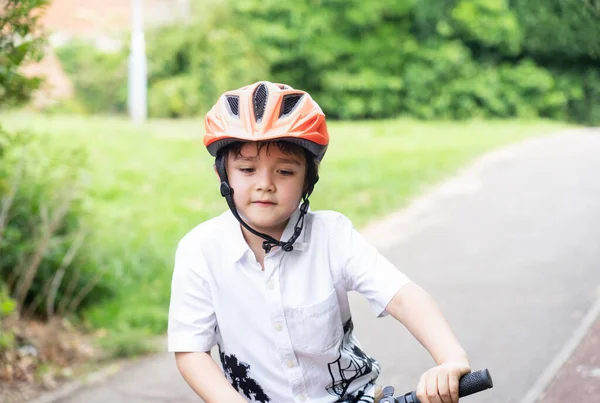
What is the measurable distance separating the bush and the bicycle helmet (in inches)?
130

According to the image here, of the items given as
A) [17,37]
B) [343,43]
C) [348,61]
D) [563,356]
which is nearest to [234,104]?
[17,37]

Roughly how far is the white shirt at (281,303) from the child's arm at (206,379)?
4cm

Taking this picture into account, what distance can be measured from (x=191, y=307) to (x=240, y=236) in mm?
270

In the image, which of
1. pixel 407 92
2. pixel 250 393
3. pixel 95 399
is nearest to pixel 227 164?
pixel 250 393

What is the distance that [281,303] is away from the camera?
2.53 m

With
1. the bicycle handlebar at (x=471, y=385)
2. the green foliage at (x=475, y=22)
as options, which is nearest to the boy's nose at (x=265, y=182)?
the bicycle handlebar at (x=471, y=385)

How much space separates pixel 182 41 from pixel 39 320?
21.9 meters

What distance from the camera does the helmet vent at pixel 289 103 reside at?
8.39 feet

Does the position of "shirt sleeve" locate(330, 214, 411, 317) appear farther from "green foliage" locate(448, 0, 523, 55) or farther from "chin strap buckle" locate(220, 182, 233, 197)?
"green foliage" locate(448, 0, 523, 55)

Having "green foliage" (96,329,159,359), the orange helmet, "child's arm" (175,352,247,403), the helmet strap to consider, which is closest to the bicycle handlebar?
"child's arm" (175,352,247,403)

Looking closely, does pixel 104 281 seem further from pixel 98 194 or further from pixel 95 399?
pixel 98 194

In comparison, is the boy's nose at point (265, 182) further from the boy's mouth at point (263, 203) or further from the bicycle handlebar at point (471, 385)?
the bicycle handlebar at point (471, 385)

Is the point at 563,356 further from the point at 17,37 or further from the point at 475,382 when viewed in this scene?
the point at 17,37

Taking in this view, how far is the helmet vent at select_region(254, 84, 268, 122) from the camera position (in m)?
2.53
